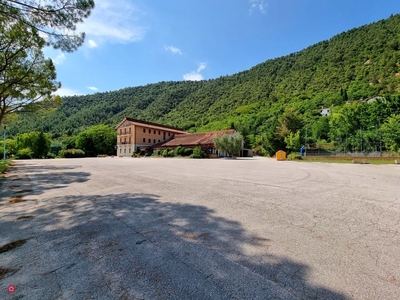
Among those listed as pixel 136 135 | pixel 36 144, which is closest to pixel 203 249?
pixel 136 135

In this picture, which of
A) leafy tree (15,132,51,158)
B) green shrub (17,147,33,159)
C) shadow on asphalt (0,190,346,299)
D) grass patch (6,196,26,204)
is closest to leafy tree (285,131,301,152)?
shadow on asphalt (0,190,346,299)

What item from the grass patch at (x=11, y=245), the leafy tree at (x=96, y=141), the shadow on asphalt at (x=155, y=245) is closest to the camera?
the shadow on asphalt at (x=155, y=245)

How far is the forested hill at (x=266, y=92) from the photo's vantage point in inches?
2283

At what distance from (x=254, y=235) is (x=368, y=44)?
93.4 metres

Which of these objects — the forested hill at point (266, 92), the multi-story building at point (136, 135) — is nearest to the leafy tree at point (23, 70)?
the multi-story building at point (136, 135)

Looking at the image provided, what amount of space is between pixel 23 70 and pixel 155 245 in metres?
15.5

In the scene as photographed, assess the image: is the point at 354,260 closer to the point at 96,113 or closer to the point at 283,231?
the point at 283,231

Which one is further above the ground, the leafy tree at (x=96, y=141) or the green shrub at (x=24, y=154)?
the leafy tree at (x=96, y=141)

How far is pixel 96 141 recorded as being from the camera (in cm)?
5819

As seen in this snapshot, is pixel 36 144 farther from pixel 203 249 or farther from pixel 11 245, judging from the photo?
pixel 203 249

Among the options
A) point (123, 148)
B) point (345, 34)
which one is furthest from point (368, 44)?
point (123, 148)

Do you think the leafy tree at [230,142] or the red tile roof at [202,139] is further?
the red tile roof at [202,139]

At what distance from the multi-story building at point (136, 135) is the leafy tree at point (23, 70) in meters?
29.5

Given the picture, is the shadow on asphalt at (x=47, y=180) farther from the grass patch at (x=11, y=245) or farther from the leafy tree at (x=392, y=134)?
the leafy tree at (x=392, y=134)
